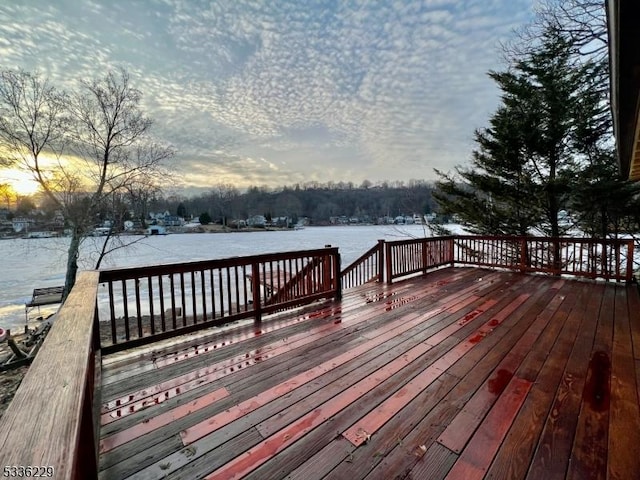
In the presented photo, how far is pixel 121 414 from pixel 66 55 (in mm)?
9674

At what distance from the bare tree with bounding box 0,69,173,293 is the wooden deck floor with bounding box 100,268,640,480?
11.0 meters

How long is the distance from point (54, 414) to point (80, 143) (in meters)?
14.0

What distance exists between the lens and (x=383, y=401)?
2.14m

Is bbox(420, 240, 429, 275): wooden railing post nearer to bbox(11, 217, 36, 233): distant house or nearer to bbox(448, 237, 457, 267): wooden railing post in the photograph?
bbox(448, 237, 457, 267): wooden railing post

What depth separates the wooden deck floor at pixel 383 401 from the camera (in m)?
1.60

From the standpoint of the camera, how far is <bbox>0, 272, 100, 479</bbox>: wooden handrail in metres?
0.60

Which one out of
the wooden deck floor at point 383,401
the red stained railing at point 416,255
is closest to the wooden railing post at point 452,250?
the red stained railing at point 416,255

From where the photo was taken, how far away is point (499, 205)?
9.75 m

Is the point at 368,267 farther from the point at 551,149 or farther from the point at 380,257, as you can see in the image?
the point at 551,149

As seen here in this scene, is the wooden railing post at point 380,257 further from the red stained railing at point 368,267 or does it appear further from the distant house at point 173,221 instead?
the distant house at point 173,221

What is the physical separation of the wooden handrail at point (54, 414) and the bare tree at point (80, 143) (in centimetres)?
1186

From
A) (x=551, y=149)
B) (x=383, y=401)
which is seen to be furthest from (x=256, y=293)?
(x=551, y=149)

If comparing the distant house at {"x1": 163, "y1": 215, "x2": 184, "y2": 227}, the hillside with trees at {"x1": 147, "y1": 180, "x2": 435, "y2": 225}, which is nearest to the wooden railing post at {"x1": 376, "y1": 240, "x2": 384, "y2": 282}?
the hillside with trees at {"x1": 147, "y1": 180, "x2": 435, "y2": 225}

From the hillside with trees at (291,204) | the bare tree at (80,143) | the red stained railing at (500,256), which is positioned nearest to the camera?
the red stained railing at (500,256)
